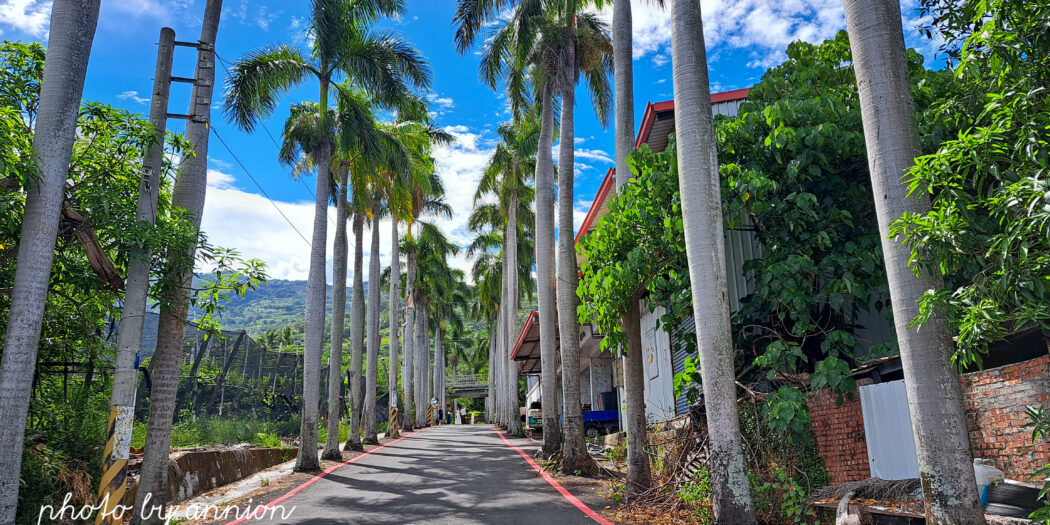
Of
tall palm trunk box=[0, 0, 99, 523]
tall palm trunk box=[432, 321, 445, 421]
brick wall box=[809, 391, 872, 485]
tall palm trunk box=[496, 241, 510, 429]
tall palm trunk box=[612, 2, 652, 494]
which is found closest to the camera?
tall palm trunk box=[0, 0, 99, 523]

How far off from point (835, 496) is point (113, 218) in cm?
945

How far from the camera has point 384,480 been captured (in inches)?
545

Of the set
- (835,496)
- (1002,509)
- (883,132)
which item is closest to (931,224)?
(883,132)

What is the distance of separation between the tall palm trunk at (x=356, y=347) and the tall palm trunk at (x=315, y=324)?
5.07m

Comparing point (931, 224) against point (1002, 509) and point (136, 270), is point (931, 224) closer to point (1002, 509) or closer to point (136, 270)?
point (1002, 509)

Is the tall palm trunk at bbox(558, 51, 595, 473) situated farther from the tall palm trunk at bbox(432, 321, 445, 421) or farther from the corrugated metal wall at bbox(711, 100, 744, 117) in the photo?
the tall palm trunk at bbox(432, 321, 445, 421)

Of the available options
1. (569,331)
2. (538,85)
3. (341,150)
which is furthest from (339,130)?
(569,331)

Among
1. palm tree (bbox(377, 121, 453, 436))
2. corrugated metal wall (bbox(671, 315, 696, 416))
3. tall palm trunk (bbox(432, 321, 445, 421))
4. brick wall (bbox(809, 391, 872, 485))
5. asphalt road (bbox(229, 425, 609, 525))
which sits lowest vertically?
asphalt road (bbox(229, 425, 609, 525))

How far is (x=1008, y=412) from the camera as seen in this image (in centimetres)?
582

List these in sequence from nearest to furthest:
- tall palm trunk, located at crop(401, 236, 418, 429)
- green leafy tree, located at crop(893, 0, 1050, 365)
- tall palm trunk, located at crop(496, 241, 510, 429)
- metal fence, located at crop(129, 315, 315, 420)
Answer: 1. green leafy tree, located at crop(893, 0, 1050, 365)
2. metal fence, located at crop(129, 315, 315, 420)
3. tall palm trunk, located at crop(496, 241, 510, 429)
4. tall palm trunk, located at crop(401, 236, 418, 429)

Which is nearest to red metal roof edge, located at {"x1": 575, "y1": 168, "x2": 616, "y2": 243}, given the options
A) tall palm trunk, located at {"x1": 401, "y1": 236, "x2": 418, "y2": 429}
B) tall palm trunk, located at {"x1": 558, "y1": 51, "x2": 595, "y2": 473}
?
tall palm trunk, located at {"x1": 558, "y1": 51, "x2": 595, "y2": 473}

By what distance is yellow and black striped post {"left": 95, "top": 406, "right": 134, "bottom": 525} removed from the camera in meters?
7.74

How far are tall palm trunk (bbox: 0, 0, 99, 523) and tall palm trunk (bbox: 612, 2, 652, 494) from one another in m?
7.83

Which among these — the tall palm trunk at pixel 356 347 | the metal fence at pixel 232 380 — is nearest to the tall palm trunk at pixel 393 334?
the tall palm trunk at pixel 356 347
